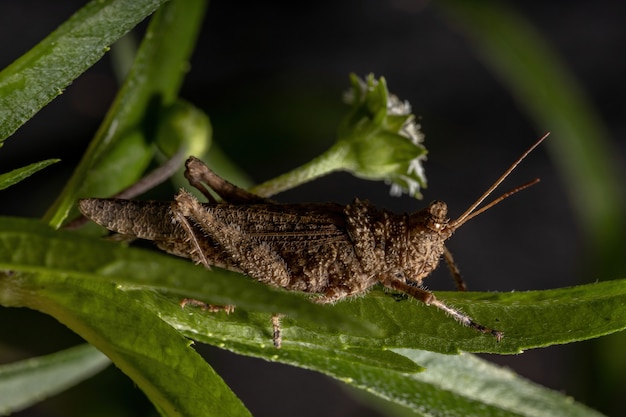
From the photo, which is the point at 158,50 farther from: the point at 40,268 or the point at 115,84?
the point at 115,84

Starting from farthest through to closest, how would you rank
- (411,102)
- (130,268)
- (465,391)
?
1. (411,102)
2. (465,391)
3. (130,268)

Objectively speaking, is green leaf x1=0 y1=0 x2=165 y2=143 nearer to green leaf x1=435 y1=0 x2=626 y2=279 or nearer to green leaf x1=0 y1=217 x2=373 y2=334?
green leaf x1=0 y1=217 x2=373 y2=334

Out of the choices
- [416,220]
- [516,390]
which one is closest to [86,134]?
[416,220]

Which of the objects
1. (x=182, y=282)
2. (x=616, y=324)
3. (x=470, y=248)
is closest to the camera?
(x=182, y=282)

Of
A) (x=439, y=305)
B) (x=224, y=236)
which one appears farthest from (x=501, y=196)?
(x=224, y=236)

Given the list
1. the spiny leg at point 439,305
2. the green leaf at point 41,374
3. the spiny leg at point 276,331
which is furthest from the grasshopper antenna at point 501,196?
the green leaf at point 41,374

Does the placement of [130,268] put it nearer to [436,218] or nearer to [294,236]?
A: [294,236]

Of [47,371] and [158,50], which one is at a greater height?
[158,50]

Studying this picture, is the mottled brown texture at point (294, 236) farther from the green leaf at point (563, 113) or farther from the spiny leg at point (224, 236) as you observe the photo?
the green leaf at point (563, 113)
